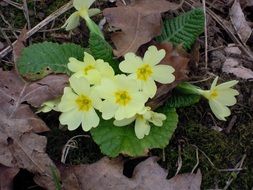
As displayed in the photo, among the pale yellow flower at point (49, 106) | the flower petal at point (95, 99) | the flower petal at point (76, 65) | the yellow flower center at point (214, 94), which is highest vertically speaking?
the flower petal at point (76, 65)

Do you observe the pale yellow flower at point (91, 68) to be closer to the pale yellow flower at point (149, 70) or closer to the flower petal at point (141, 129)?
the pale yellow flower at point (149, 70)

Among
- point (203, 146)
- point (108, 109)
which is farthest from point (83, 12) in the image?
point (203, 146)

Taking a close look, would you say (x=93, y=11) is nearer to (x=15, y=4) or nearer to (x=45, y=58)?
(x=45, y=58)

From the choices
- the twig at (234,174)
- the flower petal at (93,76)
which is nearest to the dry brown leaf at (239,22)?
the twig at (234,174)

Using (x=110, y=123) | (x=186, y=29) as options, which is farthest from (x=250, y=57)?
(x=110, y=123)

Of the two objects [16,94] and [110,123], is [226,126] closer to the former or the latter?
[110,123]

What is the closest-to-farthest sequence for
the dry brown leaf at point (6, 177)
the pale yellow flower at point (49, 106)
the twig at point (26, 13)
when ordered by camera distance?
the dry brown leaf at point (6, 177) → the pale yellow flower at point (49, 106) → the twig at point (26, 13)
